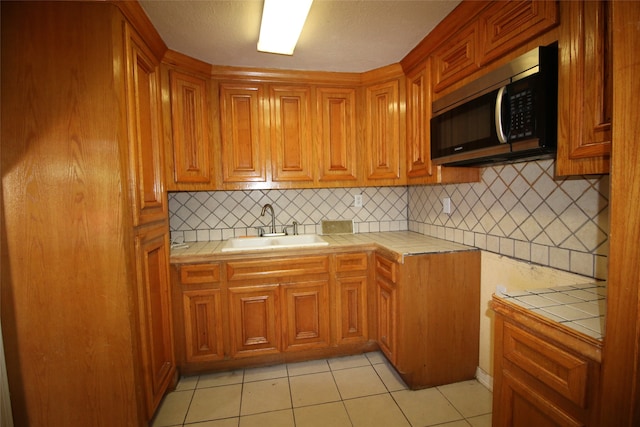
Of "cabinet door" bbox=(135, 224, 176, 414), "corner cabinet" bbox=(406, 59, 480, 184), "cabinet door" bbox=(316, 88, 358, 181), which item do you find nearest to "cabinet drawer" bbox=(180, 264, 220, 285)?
"cabinet door" bbox=(135, 224, 176, 414)

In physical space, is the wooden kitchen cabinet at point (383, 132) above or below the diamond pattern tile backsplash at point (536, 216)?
above

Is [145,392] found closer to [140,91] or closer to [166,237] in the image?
[166,237]

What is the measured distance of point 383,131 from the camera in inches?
90.7

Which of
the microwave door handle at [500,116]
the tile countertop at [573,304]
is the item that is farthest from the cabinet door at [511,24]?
the tile countertop at [573,304]

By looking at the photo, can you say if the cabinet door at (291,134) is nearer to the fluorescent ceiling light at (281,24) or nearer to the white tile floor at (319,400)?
the fluorescent ceiling light at (281,24)

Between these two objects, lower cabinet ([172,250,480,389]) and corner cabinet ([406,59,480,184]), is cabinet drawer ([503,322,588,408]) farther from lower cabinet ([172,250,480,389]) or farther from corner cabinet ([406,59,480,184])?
corner cabinet ([406,59,480,184])

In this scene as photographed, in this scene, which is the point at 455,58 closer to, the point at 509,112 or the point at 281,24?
the point at 509,112

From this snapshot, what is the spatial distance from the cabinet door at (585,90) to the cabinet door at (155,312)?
74.1 inches

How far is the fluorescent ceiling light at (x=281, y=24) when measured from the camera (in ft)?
4.51

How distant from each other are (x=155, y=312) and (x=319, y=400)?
111 cm

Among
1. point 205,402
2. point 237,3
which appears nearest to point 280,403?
point 205,402

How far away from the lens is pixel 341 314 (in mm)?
2176

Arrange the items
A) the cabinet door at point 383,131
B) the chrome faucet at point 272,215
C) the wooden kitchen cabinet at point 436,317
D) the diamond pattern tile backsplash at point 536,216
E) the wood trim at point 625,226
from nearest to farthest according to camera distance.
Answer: the wood trim at point 625,226 → the diamond pattern tile backsplash at point 536,216 → the wooden kitchen cabinet at point 436,317 → the cabinet door at point 383,131 → the chrome faucet at point 272,215

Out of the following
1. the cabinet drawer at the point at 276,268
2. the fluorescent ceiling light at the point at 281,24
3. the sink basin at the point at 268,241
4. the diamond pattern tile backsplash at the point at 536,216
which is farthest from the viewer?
the sink basin at the point at 268,241
